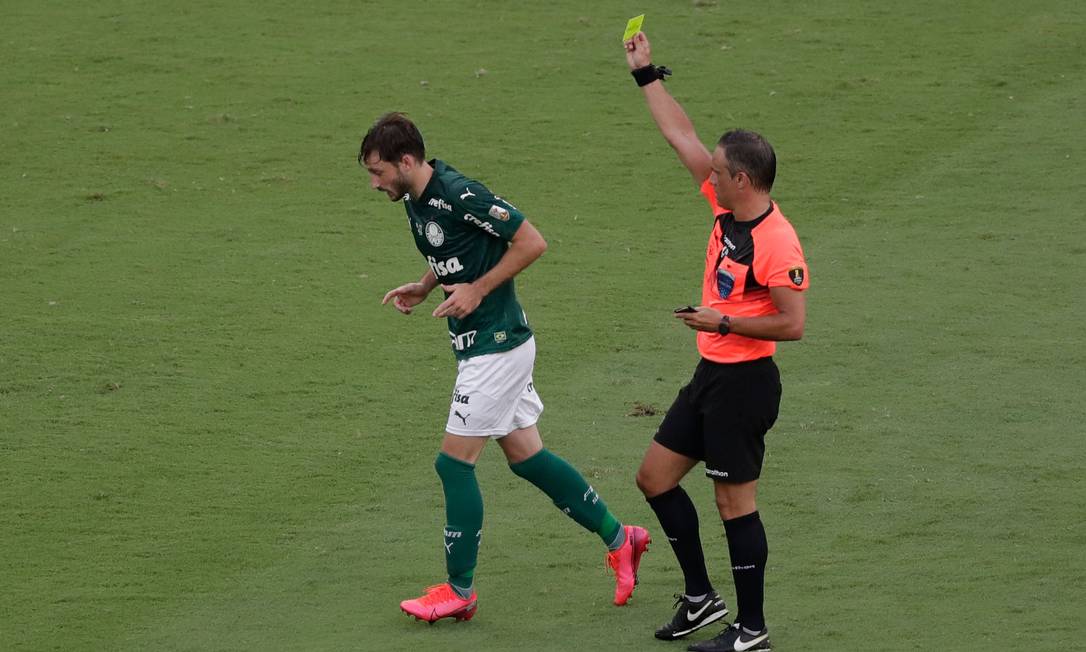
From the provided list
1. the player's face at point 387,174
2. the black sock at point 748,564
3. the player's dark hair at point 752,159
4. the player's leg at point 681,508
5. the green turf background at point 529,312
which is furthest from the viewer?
the green turf background at point 529,312

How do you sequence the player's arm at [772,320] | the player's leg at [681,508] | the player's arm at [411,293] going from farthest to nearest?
the player's arm at [411,293] → the player's leg at [681,508] → the player's arm at [772,320]

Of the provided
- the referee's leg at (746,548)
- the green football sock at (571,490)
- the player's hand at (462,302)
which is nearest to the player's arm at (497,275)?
the player's hand at (462,302)

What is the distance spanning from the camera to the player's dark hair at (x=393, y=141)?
549 cm

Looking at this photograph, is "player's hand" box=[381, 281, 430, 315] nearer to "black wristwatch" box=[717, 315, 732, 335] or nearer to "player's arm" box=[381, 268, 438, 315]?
"player's arm" box=[381, 268, 438, 315]

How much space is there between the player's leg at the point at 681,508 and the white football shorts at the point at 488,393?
0.57 meters

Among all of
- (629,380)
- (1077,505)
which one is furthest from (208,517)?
(1077,505)

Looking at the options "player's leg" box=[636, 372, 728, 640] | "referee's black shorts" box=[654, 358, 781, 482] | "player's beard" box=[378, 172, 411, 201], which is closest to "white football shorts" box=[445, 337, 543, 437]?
"player's leg" box=[636, 372, 728, 640]

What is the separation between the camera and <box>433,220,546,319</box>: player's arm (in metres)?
5.48

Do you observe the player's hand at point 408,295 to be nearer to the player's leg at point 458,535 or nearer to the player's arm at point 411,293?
the player's arm at point 411,293

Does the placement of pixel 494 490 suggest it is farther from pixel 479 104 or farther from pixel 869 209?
pixel 479 104

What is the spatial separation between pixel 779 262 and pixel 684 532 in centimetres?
112

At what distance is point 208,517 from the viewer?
6641mm

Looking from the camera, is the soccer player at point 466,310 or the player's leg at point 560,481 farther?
the player's leg at point 560,481

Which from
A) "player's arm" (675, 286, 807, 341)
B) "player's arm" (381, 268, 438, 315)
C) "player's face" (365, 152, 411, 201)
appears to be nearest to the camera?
"player's arm" (675, 286, 807, 341)
